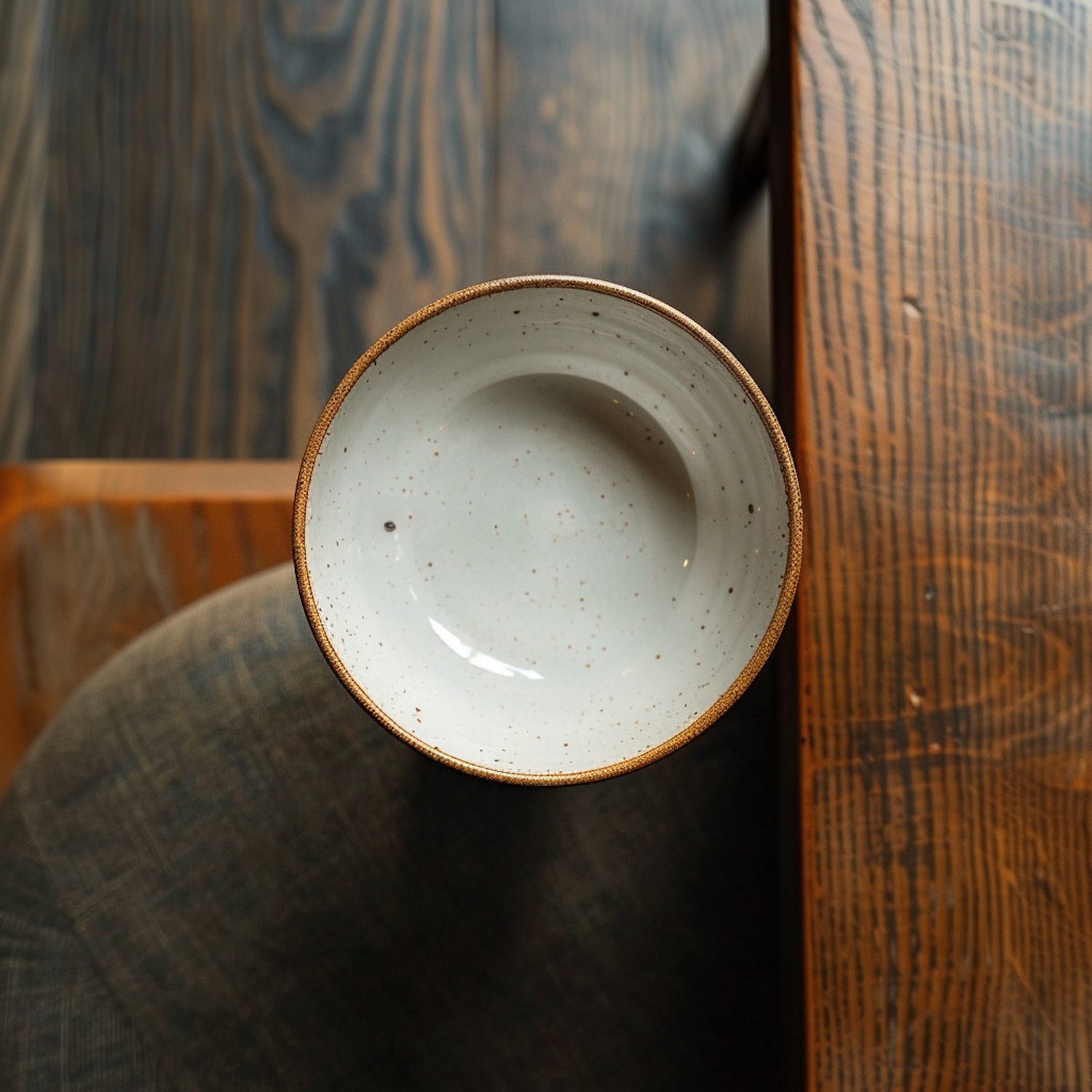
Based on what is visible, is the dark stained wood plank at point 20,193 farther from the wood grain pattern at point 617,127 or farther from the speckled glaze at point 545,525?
the speckled glaze at point 545,525

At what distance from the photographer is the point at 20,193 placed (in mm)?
961

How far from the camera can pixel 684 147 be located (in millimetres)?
927

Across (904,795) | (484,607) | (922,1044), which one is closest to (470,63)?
(484,607)

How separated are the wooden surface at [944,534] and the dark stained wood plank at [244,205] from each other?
50cm

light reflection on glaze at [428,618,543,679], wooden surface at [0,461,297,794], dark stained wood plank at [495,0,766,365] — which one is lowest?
wooden surface at [0,461,297,794]

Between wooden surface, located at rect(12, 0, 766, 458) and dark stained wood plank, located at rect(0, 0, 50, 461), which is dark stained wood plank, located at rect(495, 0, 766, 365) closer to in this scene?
wooden surface, located at rect(12, 0, 766, 458)

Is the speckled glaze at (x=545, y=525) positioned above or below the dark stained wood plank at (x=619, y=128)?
below

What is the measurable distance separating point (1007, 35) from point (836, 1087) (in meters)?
0.61

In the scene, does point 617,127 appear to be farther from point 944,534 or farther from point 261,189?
point 944,534

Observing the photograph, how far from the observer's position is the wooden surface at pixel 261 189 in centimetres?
94

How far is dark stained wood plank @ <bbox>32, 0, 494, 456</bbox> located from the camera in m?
0.95

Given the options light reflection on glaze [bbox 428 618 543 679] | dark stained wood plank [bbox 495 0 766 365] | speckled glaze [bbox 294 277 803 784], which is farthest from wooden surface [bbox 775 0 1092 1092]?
dark stained wood plank [bbox 495 0 766 365]

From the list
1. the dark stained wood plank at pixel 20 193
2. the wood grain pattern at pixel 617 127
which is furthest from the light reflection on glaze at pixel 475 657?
the dark stained wood plank at pixel 20 193

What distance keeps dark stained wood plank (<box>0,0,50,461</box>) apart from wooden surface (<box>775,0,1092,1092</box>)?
0.80 meters
